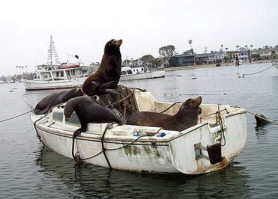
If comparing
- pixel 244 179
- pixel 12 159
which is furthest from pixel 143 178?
pixel 12 159

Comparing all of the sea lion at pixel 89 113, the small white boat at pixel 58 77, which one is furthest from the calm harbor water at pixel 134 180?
the small white boat at pixel 58 77

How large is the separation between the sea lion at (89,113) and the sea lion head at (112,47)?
130 inches

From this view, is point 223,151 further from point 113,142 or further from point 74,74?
point 74,74

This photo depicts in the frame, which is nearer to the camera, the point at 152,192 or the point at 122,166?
the point at 152,192

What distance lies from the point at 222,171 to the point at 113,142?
308cm

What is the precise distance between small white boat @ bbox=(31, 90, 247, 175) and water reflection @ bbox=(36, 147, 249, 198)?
0.25 metres

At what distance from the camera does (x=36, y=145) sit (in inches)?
701

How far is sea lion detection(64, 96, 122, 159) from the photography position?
11750mm

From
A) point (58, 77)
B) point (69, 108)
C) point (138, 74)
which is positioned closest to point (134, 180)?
point (69, 108)

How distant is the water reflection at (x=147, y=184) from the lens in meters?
9.40

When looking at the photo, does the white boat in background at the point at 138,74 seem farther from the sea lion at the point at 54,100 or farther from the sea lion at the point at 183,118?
the sea lion at the point at 183,118

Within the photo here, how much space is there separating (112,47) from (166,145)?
6.90 metres

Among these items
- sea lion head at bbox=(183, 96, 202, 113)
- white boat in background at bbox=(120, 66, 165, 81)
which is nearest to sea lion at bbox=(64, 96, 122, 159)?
sea lion head at bbox=(183, 96, 202, 113)

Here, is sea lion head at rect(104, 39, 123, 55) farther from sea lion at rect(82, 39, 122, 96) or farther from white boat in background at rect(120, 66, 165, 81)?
white boat in background at rect(120, 66, 165, 81)
